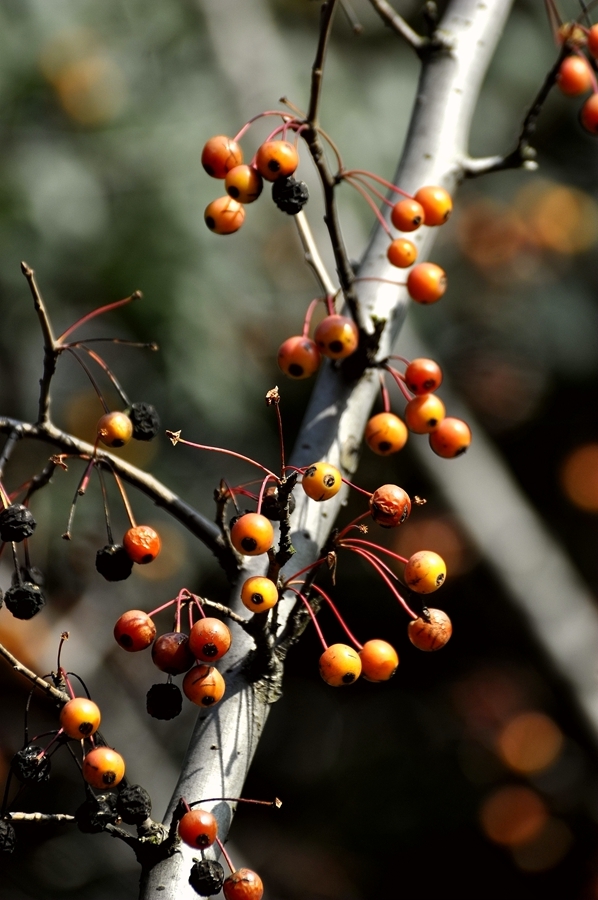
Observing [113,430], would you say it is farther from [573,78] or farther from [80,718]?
[573,78]

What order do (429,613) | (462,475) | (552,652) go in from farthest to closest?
1. (462,475)
2. (552,652)
3. (429,613)

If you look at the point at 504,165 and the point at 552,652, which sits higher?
the point at 504,165

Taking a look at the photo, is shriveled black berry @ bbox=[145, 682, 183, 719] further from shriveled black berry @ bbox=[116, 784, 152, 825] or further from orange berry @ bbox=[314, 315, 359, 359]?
orange berry @ bbox=[314, 315, 359, 359]

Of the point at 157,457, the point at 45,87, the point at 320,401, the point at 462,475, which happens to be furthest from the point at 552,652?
the point at 45,87

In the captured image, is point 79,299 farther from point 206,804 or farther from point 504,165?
point 206,804

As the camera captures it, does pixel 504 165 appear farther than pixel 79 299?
No

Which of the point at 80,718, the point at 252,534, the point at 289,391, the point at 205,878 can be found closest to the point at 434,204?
the point at 252,534
